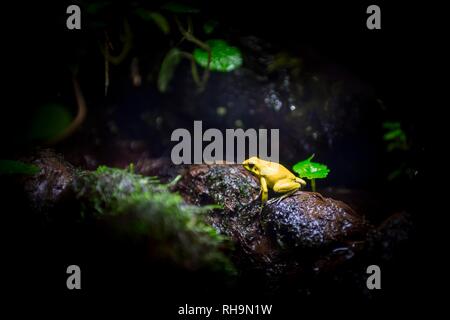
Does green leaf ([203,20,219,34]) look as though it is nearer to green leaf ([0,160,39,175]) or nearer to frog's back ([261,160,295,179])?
frog's back ([261,160,295,179])

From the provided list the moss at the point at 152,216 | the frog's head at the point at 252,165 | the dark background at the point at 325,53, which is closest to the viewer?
the moss at the point at 152,216

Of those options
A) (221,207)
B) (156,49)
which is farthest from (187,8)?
(221,207)

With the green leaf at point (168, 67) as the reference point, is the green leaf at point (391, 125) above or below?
below

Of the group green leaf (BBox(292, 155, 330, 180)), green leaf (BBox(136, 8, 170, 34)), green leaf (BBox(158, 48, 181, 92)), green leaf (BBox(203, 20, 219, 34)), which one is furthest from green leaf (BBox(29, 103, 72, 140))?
green leaf (BBox(292, 155, 330, 180))

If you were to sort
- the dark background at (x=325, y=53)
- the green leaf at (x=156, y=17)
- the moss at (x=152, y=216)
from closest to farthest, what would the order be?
the moss at (x=152, y=216), the dark background at (x=325, y=53), the green leaf at (x=156, y=17)

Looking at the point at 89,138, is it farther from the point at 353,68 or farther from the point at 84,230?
the point at 353,68

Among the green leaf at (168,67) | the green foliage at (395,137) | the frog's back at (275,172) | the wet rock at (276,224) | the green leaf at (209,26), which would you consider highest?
the green leaf at (209,26)

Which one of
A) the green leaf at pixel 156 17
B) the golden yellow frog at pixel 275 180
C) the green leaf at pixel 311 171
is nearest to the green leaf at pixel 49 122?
the green leaf at pixel 156 17

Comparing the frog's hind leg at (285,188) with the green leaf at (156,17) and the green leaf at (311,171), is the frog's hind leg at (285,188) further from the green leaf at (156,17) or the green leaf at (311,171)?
the green leaf at (156,17)
